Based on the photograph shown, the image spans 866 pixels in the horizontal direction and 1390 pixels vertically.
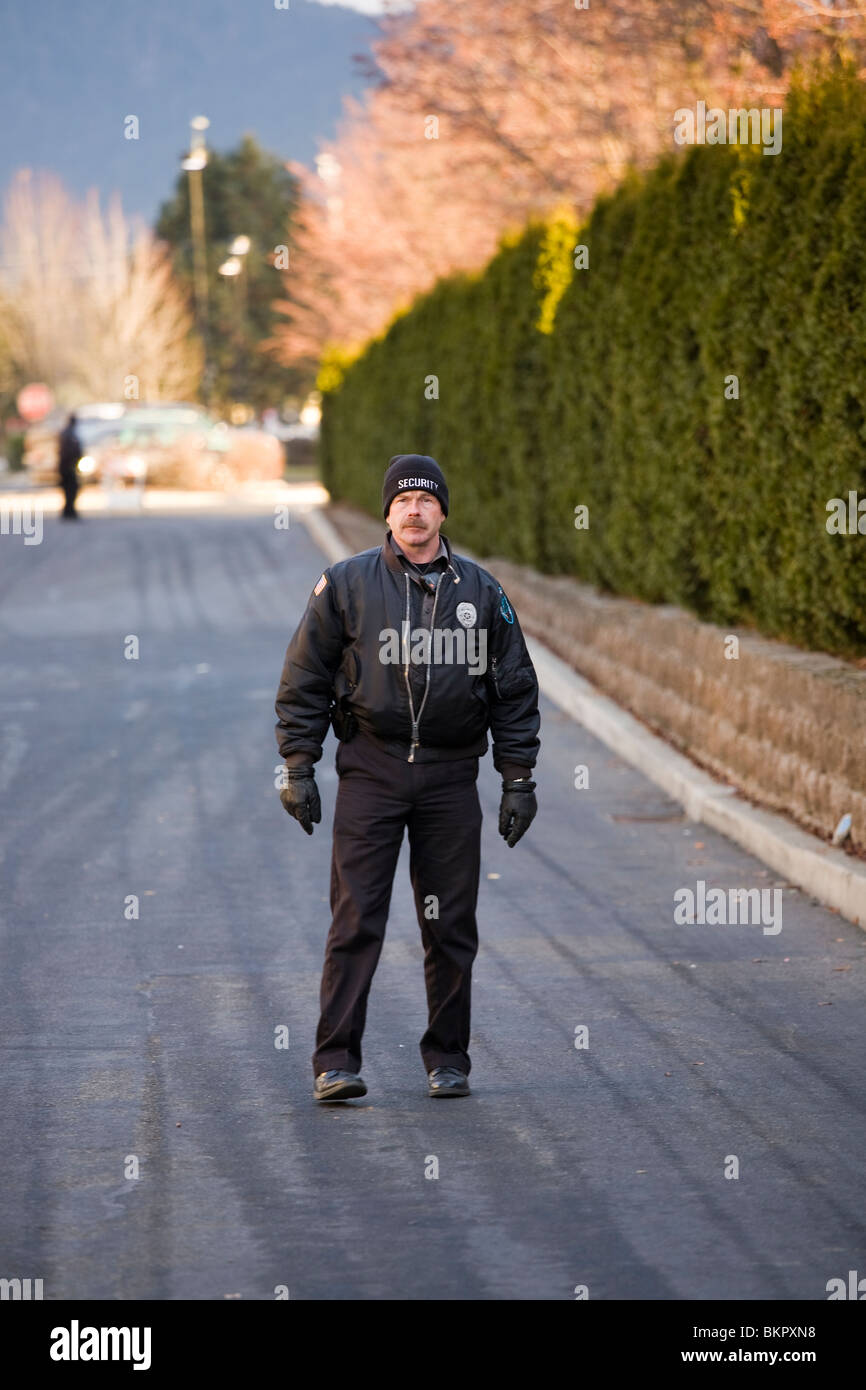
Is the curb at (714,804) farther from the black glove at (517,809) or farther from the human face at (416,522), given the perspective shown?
the human face at (416,522)

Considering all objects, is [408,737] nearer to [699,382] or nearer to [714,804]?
[714,804]

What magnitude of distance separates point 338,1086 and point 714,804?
543 cm

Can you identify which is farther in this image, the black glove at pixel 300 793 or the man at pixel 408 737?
the black glove at pixel 300 793

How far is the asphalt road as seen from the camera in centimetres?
544

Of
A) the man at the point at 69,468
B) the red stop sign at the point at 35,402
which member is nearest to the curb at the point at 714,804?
the man at the point at 69,468

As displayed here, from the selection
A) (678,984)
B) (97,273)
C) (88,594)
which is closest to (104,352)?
(97,273)

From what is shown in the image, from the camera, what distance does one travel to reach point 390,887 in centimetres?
696

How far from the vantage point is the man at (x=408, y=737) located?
6.82 meters

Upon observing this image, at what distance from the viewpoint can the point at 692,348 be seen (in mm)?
14578

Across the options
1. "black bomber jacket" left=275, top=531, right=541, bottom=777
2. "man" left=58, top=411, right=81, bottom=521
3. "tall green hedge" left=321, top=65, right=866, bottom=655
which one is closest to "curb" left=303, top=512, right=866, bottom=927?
"tall green hedge" left=321, top=65, right=866, bottom=655

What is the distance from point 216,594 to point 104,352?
60.0 m

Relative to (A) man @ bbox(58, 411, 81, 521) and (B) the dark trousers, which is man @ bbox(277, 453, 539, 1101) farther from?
(A) man @ bbox(58, 411, 81, 521)

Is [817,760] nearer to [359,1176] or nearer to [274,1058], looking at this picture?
[274,1058]

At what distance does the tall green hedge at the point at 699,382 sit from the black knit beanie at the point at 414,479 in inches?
169
